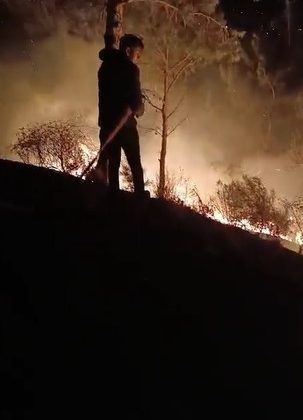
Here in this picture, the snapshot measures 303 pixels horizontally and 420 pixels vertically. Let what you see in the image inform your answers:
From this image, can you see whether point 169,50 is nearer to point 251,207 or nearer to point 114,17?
point 114,17

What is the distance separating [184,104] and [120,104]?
2145 centimetres

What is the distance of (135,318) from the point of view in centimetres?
459

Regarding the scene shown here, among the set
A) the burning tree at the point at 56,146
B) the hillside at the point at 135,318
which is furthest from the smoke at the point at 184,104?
the hillside at the point at 135,318

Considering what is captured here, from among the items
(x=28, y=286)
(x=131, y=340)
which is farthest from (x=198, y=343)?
(x=28, y=286)

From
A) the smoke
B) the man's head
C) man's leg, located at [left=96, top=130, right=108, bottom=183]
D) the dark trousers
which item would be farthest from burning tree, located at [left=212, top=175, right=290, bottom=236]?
the man's head

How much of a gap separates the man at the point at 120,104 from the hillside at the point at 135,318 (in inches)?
30.1

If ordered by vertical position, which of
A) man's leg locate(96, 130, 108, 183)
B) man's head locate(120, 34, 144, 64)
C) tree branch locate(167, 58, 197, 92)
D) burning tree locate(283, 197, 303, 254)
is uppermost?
tree branch locate(167, 58, 197, 92)

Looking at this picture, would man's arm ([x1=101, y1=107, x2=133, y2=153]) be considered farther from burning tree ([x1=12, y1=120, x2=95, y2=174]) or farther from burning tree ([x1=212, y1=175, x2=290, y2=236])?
burning tree ([x1=212, y1=175, x2=290, y2=236])

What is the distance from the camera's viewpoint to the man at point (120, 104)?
6.84 m

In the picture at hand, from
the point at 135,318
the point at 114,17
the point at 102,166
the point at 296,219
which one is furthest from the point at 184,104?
the point at 135,318

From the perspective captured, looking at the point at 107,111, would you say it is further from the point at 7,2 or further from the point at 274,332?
the point at 7,2

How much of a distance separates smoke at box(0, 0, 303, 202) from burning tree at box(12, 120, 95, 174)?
1.23 m

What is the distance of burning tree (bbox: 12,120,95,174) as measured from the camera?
2391 cm

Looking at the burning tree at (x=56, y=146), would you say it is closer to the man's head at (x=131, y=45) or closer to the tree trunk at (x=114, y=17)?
the tree trunk at (x=114, y=17)
